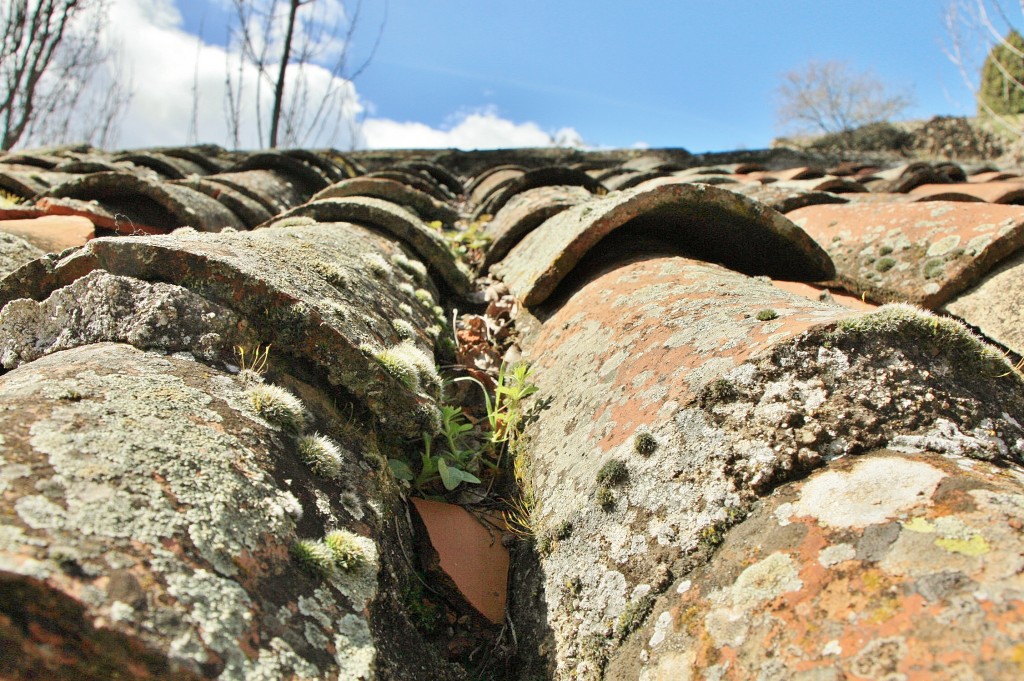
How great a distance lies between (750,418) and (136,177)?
147 inches

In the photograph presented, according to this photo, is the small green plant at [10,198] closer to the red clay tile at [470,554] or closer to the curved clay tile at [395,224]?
the curved clay tile at [395,224]

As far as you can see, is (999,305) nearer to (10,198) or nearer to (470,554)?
(470,554)

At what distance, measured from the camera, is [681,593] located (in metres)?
1.41

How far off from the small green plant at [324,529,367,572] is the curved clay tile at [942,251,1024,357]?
7.94ft

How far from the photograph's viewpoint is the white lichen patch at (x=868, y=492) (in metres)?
1.25

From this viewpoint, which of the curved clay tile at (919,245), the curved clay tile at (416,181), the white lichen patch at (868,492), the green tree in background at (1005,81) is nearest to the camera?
the white lichen patch at (868,492)

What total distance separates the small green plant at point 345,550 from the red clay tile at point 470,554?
1.37 ft

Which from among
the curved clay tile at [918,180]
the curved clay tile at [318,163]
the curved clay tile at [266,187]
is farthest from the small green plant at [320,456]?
the curved clay tile at [318,163]

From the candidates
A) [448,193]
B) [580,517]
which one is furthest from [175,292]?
[448,193]

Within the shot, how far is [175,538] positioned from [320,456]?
504 millimetres

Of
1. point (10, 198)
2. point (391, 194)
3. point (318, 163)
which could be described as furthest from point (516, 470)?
point (318, 163)

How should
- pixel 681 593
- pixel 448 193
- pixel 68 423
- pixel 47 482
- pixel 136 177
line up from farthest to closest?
pixel 448 193 < pixel 136 177 < pixel 681 593 < pixel 68 423 < pixel 47 482

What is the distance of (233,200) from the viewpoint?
15.1ft

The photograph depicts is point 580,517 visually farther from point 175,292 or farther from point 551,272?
point 551,272
